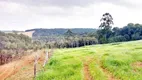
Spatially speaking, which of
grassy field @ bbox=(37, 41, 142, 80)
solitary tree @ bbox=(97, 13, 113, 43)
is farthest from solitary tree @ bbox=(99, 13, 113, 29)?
grassy field @ bbox=(37, 41, 142, 80)

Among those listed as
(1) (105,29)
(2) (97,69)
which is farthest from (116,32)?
(2) (97,69)

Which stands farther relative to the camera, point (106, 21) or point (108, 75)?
point (106, 21)

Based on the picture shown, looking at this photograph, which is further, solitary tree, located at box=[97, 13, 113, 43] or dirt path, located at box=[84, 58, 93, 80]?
solitary tree, located at box=[97, 13, 113, 43]

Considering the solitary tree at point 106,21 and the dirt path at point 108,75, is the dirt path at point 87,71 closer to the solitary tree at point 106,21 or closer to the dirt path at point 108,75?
the dirt path at point 108,75

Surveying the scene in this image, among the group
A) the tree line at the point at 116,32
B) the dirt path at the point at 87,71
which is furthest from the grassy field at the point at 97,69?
the tree line at the point at 116,32

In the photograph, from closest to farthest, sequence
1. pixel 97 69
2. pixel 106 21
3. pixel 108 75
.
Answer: pixel 108 75
pixel 97 69
pixel 106 21

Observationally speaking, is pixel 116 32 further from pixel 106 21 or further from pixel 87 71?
pixel 87 71

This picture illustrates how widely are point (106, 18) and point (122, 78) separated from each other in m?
80.0

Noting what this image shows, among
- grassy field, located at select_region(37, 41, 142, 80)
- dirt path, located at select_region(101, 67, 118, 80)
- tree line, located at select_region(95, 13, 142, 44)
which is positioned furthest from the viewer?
tree line, located at select_region(95, 13, 142, 44)

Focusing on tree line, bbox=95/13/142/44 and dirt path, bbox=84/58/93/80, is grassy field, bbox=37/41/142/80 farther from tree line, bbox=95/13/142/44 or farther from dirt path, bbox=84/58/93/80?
tree line, bbox=95/13/142/44

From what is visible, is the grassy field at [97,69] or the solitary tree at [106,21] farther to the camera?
the solitary tree at [106,21]

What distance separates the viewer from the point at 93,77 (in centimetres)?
2286

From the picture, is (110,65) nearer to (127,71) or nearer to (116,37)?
(127,71)

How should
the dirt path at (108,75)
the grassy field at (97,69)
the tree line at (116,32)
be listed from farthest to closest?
the tree line at (116,32) < the grassy field at (97,69) < the dirt path at (108,75)
